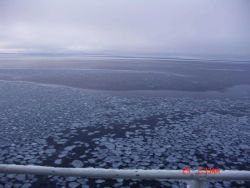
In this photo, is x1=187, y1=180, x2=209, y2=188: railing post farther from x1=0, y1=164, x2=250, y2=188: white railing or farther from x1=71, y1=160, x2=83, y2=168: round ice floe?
x1=71, y1=160, x2=83, y2=168: round ice floe

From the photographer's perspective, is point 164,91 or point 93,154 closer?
point 93,154

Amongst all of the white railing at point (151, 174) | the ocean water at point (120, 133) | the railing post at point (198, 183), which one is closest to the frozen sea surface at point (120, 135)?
the ocean water at point (120, 133)

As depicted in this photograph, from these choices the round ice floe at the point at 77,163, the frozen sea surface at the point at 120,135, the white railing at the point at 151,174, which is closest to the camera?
the white railing at the point at 151,174

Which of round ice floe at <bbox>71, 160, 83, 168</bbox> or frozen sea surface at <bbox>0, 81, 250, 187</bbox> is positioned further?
frozen sea surface at <bbox>0, 81, 250, 187</bbox>

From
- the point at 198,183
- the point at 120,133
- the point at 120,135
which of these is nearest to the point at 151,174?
the point at 198,183

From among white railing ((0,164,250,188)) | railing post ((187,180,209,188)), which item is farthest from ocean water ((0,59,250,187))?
railing post ((187,180,209,188))

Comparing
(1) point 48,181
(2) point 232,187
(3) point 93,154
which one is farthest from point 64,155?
(2) point 232,187

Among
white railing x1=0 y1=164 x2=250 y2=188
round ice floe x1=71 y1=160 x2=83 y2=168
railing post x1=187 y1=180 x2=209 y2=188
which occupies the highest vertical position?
white railing x1=0 y1=164 x2=250 y2=188

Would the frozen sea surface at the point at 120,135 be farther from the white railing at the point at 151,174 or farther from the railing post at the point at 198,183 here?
the railing post at the point at 198,183

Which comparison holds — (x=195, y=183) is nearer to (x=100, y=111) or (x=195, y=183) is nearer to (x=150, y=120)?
(x=150, y=120)
